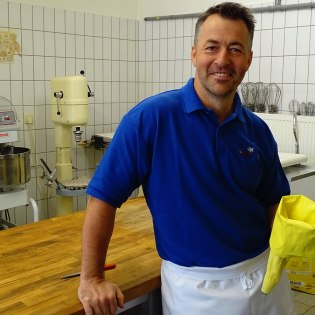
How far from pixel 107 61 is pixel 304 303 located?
2470 millimetres

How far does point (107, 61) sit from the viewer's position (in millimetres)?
3748

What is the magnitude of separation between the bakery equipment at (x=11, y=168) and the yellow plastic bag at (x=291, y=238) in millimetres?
1816

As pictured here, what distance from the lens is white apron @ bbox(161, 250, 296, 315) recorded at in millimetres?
1101

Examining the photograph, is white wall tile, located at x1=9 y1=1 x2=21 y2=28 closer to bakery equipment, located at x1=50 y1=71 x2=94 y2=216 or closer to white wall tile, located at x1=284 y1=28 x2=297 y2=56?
bakery equipment, located at x1=50 y1=71 x2=94 y2=216

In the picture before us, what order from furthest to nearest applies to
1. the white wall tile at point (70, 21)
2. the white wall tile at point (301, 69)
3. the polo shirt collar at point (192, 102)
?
the white wall tile at point (70, 21) < the white wall tile at point (301, 69) < the polo shirt collar at point (192, 102)

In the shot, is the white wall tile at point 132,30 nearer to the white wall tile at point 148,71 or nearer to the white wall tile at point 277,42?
the white wall tile at point 148,71

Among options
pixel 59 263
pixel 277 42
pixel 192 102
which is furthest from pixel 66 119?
pixel 192 102

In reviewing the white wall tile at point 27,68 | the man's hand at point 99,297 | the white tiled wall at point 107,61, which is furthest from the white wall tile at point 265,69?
the man's hand at point 99,297

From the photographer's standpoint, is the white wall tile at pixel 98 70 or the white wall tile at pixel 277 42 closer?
the white wall tile at pixel 277 42

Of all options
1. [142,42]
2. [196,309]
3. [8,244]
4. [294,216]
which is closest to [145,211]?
[8,244]

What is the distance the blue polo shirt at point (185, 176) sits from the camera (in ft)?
3.51

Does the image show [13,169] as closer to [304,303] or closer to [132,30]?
[304,303]

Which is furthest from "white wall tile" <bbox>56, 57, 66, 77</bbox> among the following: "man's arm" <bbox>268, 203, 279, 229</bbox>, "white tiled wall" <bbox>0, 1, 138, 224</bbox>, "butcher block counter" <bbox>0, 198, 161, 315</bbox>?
"man's arm" <bbox>268, 203, 279, 229</bbox>

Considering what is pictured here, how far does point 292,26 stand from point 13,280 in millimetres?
2576
